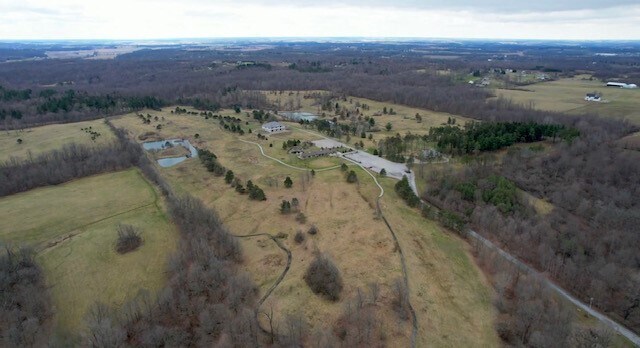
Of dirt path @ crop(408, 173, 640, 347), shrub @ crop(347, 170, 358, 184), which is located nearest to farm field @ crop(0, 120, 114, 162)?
shrub @ crop(347, 170, 358, 184)

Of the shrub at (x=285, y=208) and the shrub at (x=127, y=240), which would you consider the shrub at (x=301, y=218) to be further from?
the shrub at (x=127, y=240)

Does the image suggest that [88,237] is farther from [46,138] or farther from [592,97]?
[592,97]

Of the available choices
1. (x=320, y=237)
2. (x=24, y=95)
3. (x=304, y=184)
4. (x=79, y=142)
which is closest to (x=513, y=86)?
(x=304, y=184)

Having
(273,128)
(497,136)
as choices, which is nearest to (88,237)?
(273,128)

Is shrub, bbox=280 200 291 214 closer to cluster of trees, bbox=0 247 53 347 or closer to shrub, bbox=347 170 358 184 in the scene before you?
shrub, bbox=347 170 358 184

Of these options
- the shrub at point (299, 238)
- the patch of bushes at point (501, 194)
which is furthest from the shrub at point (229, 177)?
the patch of bushes at point (501, 194)
